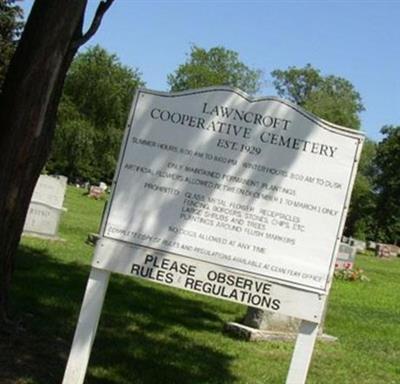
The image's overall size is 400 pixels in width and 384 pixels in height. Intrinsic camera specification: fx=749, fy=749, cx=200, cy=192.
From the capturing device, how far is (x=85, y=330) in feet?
17.1

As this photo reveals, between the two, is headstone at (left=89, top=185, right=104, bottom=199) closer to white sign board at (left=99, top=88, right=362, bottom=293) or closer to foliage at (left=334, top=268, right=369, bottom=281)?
foliage at (left=334, top=268, right=369, bottom=281)

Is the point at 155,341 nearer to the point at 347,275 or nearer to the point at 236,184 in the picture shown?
the point at 236,184

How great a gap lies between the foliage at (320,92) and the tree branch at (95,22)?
66.0 metres

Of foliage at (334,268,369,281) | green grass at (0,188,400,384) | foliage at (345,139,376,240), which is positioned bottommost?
green grass at (0,188,400,384)

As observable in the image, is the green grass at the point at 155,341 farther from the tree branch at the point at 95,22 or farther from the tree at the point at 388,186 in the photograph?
the tree at the point at 388,186

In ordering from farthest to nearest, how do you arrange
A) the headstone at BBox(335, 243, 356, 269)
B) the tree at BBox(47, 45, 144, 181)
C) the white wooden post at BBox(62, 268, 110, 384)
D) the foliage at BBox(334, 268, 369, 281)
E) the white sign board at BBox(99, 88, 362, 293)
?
the tree at BBox(47, 45, 144, 181), the headstone at BBox(335, 243, 356, 269), the foliage at BBox(334, 268, 369, 281), the white wooden post at BBox(62, 268, 110, 384), the white sign board at BBox(99, 88, 362, 293)

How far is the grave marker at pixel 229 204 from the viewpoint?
487 cm

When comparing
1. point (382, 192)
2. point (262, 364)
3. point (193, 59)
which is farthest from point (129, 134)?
point (193, 59)

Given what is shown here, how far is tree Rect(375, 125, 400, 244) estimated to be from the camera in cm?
6444

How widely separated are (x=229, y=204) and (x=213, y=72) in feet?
266

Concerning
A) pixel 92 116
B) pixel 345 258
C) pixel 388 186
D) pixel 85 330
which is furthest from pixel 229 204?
pixel 388 186

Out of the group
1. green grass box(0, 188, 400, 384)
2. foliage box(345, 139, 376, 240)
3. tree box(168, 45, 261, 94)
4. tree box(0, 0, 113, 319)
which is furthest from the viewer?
tree box(168, 45, 261, 94)

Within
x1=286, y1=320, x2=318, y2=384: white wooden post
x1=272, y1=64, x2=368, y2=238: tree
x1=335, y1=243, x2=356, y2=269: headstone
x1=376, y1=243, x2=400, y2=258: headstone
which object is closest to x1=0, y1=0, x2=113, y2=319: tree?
x1=286, y1=320, x2=318, y2=384: white wooden post

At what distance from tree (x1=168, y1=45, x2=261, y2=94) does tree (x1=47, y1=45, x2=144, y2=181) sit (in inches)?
593
